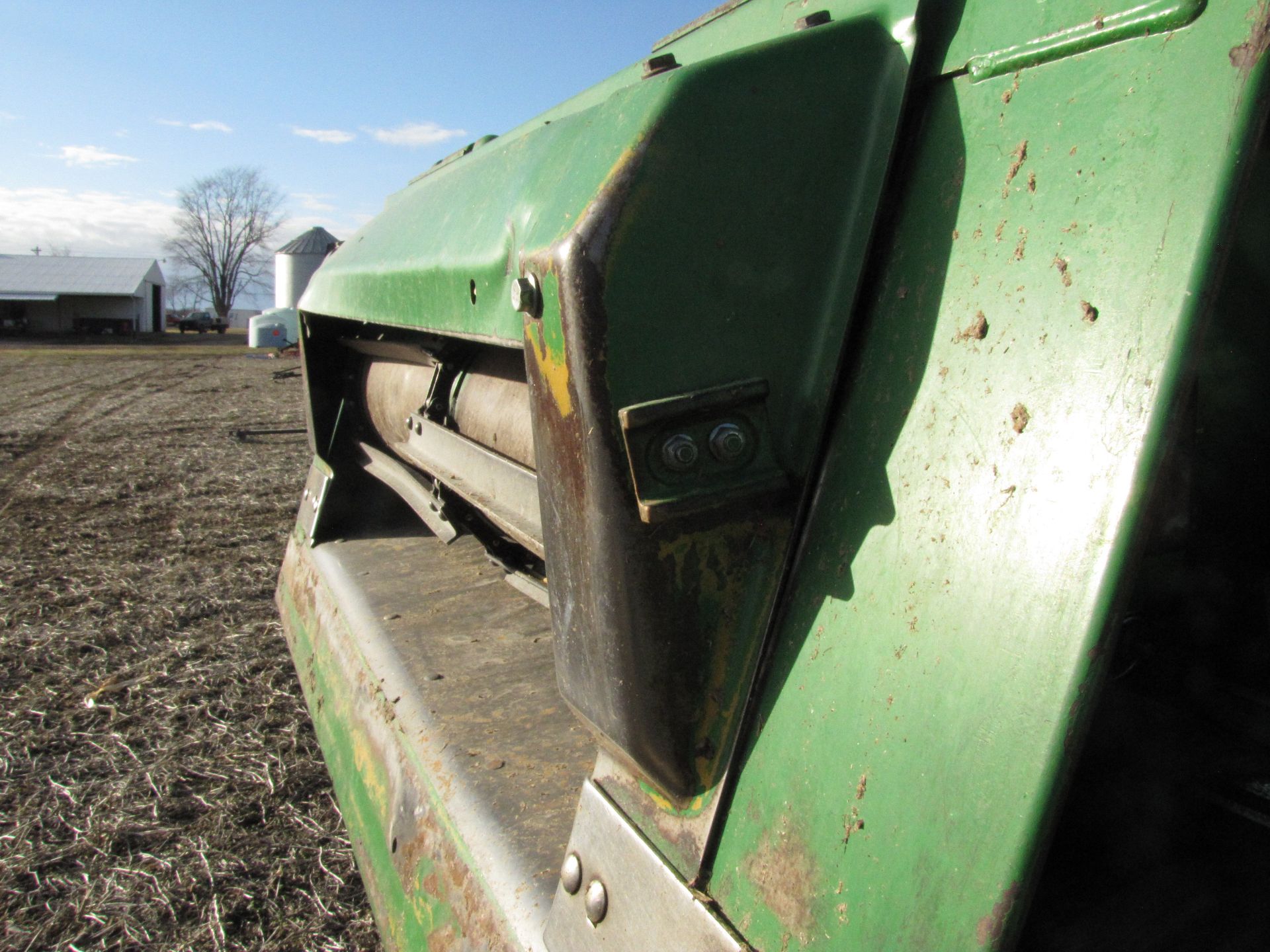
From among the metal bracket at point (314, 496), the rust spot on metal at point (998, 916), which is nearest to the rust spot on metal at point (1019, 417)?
the rust spot on metal at point (998, 916)

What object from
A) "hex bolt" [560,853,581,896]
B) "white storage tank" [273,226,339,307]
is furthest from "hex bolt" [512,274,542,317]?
"white storage tank" [273,226,339,307]

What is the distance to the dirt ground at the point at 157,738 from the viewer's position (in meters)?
1.77

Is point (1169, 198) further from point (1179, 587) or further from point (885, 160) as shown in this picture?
point (1179, 587)

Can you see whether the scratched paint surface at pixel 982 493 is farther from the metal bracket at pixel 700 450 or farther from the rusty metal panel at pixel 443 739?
the rusty metal panel at pixel 443 739

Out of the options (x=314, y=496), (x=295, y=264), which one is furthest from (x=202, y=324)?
(x=314, y=496)

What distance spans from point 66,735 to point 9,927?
83 cm

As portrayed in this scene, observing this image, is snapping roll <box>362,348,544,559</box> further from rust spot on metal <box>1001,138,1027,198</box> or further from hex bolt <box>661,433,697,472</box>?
rust spot on metal <box>1001,138,1027,198</box>

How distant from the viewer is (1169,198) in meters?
0.61

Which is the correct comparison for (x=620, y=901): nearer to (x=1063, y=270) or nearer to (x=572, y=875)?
(x=572, y=875)

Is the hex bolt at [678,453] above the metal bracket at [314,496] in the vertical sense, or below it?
above

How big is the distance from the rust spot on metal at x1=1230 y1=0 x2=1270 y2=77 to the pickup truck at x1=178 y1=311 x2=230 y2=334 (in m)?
47.2

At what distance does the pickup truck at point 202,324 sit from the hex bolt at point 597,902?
46.8 m

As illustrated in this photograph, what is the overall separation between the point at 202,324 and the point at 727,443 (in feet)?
158

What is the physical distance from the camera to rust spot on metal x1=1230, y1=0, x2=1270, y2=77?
1.88ft
